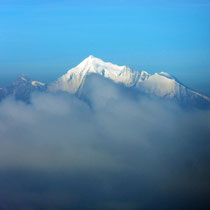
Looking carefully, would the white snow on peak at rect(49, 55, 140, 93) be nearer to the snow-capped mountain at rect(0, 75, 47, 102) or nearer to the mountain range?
the mountain range

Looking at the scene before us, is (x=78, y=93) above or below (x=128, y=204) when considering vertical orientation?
above

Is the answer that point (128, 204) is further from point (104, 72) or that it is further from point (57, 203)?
point (104, 72)

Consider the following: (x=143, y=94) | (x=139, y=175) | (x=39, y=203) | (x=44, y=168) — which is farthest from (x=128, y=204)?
(x=143, y=94)

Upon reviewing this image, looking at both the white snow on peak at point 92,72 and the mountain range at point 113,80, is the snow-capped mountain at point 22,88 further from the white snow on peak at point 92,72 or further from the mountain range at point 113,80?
the white snow on peak at point 92,72

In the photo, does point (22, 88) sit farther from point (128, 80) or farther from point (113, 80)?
point (128, 80)

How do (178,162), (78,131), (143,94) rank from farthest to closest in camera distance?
(143,94) → (78,131) → (178,162)

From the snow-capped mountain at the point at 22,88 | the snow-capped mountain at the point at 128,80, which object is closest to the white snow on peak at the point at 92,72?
the snow-capped mountain at the point at 128,80

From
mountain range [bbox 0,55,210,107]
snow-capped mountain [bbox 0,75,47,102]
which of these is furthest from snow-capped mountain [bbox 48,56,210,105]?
snow-capped mountain [bbox 0,75,47,102]
